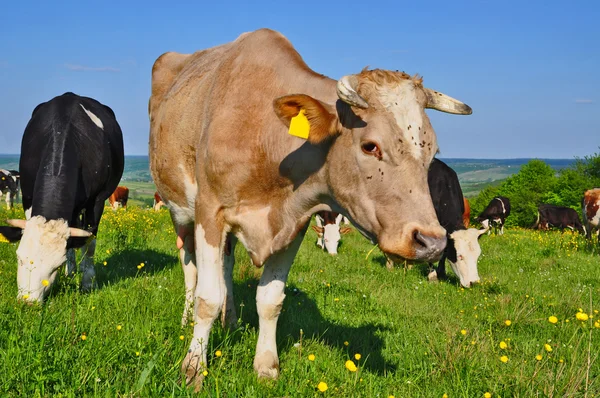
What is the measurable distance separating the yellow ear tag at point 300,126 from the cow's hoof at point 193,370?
75.5 inches

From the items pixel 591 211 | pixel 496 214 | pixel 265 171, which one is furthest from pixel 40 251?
pixel 496 214

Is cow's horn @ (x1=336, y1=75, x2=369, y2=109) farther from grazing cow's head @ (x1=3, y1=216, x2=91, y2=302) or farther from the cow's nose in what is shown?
grazing cow's head @ (x1=3, y1=216, x2=91, y2=302)

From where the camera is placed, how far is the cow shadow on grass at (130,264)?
8375 mm

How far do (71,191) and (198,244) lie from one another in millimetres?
3163

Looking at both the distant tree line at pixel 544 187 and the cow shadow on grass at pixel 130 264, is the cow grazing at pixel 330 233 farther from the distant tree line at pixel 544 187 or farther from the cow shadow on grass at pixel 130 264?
the distant tree line at pixel 544 187

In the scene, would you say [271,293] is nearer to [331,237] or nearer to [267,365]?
[267,365]

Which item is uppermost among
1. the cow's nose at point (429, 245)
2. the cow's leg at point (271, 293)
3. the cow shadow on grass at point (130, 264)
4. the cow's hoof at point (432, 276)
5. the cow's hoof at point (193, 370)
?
the cow's nose at point (429, 245)

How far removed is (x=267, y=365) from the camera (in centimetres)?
482

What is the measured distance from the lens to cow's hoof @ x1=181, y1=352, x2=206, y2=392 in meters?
4.18

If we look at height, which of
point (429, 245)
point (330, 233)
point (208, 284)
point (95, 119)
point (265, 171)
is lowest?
point (330, 233)

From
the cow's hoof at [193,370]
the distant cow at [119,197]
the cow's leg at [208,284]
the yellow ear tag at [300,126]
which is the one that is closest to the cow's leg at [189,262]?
the cow's leg at [208,284]

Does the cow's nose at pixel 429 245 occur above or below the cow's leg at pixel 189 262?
above

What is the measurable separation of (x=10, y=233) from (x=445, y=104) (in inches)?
206

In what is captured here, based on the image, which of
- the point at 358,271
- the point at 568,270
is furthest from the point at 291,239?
the point at 568,270
